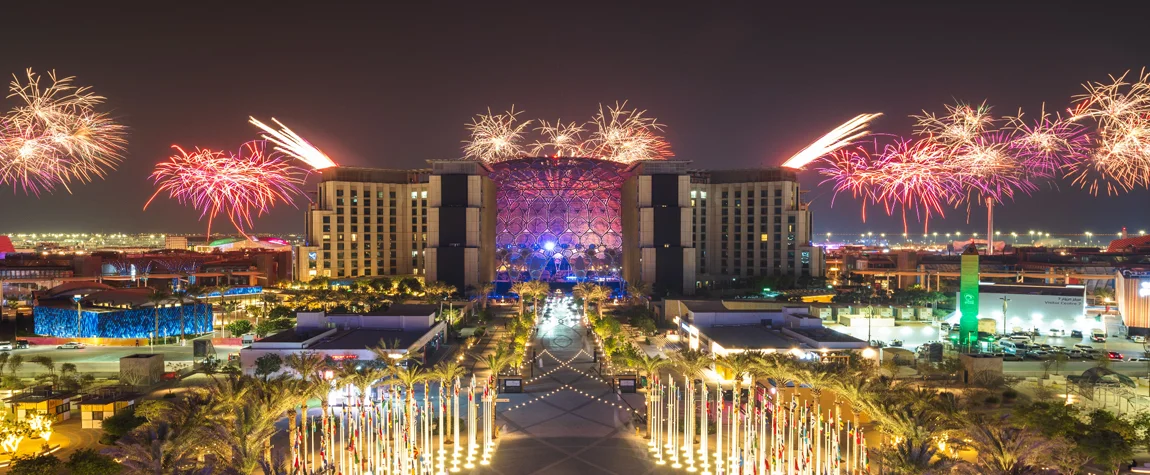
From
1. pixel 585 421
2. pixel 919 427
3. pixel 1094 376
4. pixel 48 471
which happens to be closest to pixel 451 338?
pixel 585 421

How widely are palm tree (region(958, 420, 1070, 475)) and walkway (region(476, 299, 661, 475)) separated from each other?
12.3 meters

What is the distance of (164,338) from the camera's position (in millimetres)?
59406

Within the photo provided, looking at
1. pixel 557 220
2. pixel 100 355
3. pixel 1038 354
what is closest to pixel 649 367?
pixel 1038 354

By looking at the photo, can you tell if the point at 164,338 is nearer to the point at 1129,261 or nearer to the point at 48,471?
the point at 48,471

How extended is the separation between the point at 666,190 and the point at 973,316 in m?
40.8

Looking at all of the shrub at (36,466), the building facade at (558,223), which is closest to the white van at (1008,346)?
the building facade at (558,223)

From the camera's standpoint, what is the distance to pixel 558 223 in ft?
321

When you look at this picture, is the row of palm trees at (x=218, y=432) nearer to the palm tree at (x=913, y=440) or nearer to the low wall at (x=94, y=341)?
the palm tree at (x=913, y=440)

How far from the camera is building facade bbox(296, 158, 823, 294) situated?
9406cm

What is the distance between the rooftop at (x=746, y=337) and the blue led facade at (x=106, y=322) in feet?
166

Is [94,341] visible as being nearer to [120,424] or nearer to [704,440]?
[120,424]

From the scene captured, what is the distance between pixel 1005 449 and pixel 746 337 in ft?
92.8

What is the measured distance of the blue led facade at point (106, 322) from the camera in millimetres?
57875

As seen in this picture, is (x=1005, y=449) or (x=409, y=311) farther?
(x=409, y=311)
